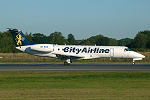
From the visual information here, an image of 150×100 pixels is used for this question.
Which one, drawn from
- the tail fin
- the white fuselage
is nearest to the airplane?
the white fuselage

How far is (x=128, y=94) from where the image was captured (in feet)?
47.4

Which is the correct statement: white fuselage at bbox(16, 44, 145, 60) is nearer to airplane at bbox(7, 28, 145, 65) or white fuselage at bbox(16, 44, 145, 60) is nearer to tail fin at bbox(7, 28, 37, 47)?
airplane at bbox(7, 28, 145, 65)

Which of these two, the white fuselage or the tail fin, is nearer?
Answer: the white fuselage

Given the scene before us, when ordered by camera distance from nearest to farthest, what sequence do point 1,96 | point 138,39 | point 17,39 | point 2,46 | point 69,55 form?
1. point 1,96
2. point 69,55
3. point 17,39
4. point 2,46
5. point 138,39

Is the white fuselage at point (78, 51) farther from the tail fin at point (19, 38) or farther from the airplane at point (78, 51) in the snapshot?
the tail fin at point (19, 38)

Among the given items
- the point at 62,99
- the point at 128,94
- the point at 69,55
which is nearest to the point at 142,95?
the point at 128,94

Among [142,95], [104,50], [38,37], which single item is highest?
[38,37]

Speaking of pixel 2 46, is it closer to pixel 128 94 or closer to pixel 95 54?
pixel 95 54

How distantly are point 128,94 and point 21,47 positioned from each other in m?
31.1

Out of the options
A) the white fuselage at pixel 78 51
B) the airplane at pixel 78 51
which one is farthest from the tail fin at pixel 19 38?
the white fuselage at pixel 78 51

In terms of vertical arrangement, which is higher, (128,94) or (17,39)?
(17,39)

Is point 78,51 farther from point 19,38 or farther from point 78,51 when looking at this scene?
point 19,38

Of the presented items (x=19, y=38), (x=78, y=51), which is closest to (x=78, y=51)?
(x=78, y=51)

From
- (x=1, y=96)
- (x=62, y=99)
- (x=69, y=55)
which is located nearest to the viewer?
(x=62, y=99)
